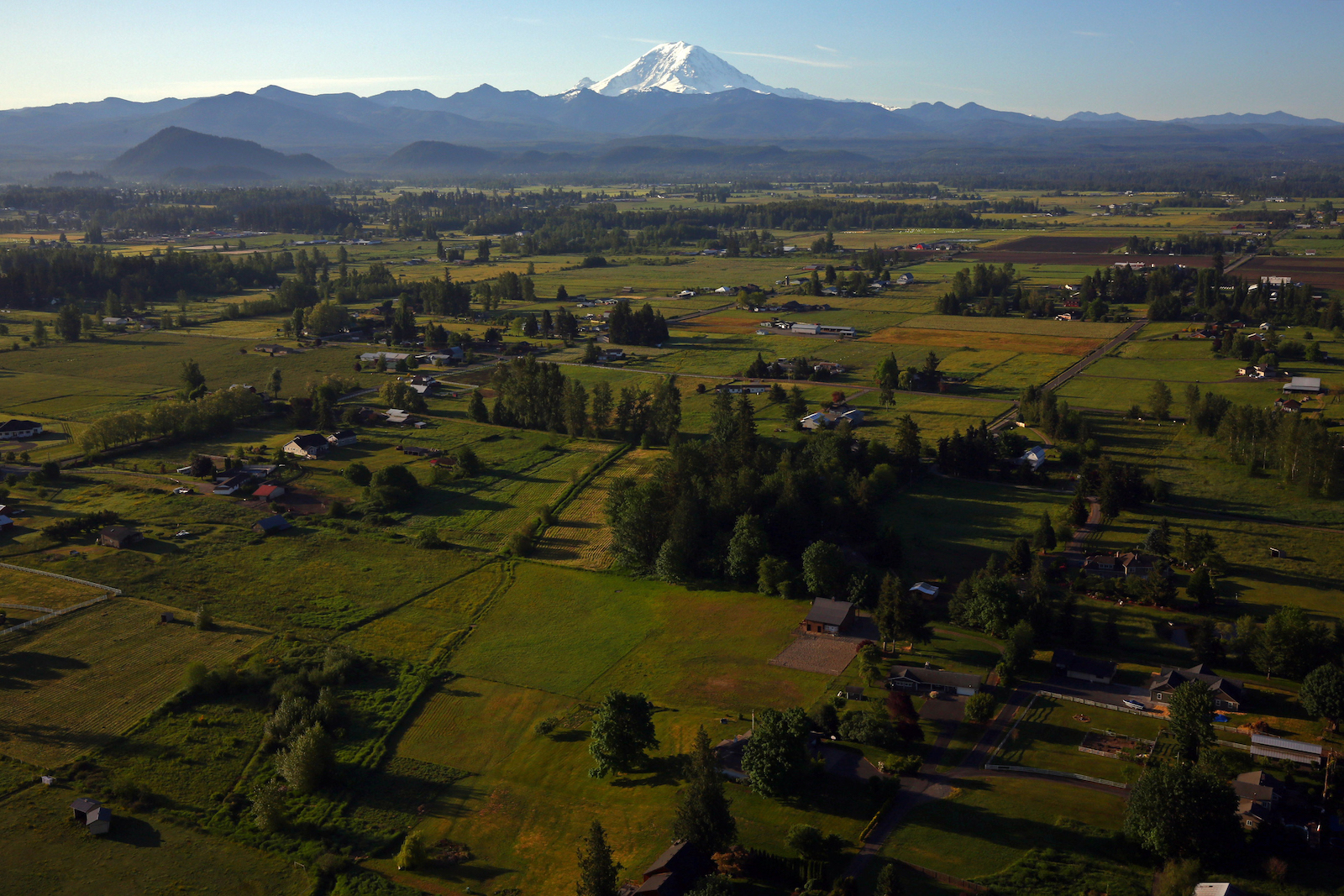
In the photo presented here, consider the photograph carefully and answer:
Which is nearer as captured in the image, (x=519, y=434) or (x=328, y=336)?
(x=519, y=434)

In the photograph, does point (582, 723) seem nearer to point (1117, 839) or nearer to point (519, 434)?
point (1117, 839)

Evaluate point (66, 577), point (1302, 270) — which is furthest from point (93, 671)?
point (1302, 270)

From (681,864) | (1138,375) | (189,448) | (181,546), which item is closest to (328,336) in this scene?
(189,448)

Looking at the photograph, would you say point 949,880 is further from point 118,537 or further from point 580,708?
point 118,537

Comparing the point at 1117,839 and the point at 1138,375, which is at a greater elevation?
the point at 1138,375

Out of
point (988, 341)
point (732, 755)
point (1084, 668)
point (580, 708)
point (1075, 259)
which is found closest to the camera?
point (732, 755)

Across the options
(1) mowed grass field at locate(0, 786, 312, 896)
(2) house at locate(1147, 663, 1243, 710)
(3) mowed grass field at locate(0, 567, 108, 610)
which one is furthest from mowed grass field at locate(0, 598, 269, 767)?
(2) house at locate(1147, 663, 1243, 710)

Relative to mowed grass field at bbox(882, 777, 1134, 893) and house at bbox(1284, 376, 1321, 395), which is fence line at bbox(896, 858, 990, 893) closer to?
mowed grass field at bbox(882, 777, 1134, 893)
